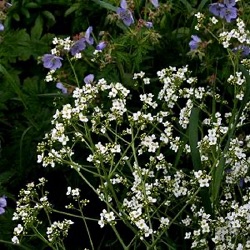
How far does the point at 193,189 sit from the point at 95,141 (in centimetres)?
63

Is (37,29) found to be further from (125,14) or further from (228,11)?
(228,11)

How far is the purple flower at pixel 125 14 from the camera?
2932 millimetres

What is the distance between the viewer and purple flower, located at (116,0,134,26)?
2.93 meters

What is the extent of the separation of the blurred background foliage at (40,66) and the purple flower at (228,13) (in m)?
0.11

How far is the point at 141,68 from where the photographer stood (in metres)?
3.09

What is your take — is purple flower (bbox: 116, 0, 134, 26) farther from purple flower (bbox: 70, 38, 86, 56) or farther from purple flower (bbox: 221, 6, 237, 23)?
purple flower (bbox: 221, 6, 237, 23)

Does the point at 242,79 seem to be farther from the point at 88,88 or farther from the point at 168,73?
the point at 88,88

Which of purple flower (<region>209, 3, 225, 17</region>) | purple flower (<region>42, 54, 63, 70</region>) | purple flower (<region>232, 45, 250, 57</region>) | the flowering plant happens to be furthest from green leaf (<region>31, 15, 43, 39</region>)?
purple flower (<region>232, 45, 250, 57</region>)

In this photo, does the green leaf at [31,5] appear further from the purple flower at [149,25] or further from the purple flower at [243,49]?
the purple flower at [243,49]

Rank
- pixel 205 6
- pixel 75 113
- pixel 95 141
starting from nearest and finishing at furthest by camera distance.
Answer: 1. pixel 75 113
2. pixel 95 141
3. pixel 205 6

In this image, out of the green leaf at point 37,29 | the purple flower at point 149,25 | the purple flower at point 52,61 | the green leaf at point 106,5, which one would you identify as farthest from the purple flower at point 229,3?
the green leaf at point 37,29

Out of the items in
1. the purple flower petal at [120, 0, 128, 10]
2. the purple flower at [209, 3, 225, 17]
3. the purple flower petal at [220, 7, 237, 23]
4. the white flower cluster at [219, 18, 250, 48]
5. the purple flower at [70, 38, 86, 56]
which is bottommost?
the purple flower at [70, 38, 86, 56]

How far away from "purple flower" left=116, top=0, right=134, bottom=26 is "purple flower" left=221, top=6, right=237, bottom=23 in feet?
1.16

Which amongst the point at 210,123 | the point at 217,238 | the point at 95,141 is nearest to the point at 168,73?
the point at 210,123
